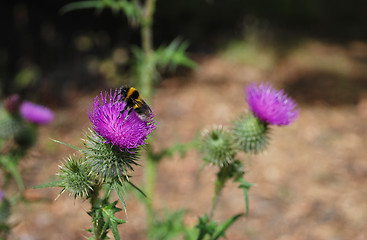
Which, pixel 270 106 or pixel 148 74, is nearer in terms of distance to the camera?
pixel 270 106

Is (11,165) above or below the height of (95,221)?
above

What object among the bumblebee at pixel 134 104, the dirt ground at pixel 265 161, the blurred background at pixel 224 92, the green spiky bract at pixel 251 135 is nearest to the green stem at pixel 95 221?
the bumblebee at pixel 134 104

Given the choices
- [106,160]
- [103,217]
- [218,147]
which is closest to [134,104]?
[106,160]

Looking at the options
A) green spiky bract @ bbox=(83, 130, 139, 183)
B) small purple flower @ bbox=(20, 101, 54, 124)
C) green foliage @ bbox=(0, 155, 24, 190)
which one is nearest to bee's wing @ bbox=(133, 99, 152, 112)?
green spiky bract @ bbox=(83, 130, 139, 183)

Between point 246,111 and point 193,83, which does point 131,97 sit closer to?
point 246,111

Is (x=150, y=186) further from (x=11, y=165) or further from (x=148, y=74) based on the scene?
(x=11, y=165)

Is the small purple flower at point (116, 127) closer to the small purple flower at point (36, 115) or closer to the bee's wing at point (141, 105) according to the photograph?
the bee's wing at point (141, 105)
